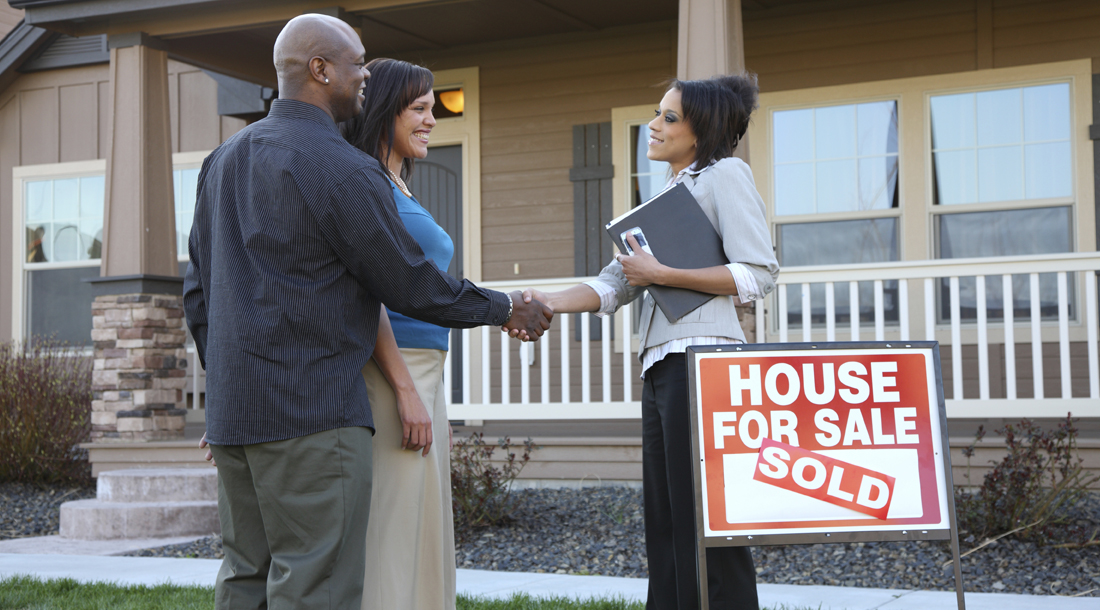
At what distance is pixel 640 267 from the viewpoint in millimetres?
2748

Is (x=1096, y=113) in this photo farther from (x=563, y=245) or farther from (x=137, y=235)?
(x=137, y=235)

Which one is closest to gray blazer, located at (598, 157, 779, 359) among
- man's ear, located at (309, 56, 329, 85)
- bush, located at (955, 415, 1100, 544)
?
man's ear, located at (309, 56, 329, 85)

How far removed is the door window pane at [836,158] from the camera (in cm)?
775

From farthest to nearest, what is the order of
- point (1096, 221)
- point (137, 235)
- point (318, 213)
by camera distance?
1. point (137, 235)
2. point (1096, 221)
3. point (318, 213)

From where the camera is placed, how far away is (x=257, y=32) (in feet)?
26.9

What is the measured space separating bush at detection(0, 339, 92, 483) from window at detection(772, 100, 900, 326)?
19.0ft

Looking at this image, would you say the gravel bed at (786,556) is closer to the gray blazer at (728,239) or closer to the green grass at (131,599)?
the green grass at (131,599)

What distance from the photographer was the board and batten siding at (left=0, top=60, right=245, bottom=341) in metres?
9.82

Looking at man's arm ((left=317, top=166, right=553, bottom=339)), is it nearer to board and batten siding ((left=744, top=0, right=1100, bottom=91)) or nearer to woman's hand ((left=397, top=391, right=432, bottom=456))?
woman's hand ((left=397, top=391, right=432, bottom=456))

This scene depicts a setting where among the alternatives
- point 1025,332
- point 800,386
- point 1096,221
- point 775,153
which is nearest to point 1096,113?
point 1096,221

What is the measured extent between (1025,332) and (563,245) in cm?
360

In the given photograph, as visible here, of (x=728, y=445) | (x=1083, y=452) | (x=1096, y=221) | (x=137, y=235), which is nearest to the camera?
(x=728, y=445)

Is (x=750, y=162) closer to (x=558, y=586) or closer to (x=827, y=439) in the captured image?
(x=558, y=586)

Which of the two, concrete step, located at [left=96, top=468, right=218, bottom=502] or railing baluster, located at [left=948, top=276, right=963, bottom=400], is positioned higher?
railing baluster, located at [left=948, top=276, right=963, bottom=400]
